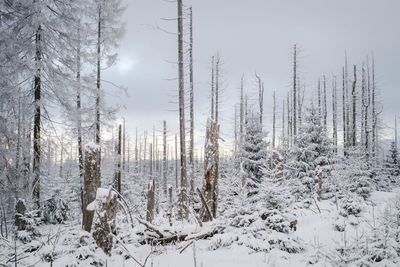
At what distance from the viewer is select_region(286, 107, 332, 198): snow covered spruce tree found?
14336 millimetres

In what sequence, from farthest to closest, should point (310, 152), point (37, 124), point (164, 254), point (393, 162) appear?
1. point (393, 162)
2. point (310, 152)
3. point (37, 124)
4. point (164, 254)

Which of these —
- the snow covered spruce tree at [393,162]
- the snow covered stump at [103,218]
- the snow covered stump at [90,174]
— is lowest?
the snow covered spruce tree at [393,162]

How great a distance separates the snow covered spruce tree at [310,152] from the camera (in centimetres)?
1434

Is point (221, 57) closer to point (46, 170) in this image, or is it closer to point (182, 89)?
point (182, 89)

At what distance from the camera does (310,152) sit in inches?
581

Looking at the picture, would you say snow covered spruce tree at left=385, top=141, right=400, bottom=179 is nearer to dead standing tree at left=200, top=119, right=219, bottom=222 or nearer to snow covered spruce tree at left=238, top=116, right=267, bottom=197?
snow covered spruce tree at left=238, top=116, right=267, bottom=197

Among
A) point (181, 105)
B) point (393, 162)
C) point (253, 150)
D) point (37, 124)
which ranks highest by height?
point (181, 105)

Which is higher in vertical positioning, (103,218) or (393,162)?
(103,218)

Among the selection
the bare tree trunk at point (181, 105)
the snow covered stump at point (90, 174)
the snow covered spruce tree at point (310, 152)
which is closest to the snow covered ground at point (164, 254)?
the snow covered stump at point (90, 174)

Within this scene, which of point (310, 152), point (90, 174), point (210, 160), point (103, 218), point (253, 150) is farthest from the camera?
point (310, 152)

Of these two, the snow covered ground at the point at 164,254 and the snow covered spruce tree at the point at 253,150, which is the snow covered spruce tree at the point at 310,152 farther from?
the snow covered ground at the point at 164,254

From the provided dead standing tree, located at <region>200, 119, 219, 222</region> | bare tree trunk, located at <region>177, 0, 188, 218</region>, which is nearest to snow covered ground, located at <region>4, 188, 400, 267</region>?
dead standing tree, located at <region>200, 119, 219, 222</region>

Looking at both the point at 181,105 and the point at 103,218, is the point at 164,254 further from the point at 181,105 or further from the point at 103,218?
the point at 181,105

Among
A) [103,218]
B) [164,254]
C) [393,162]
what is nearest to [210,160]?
[164,254]
